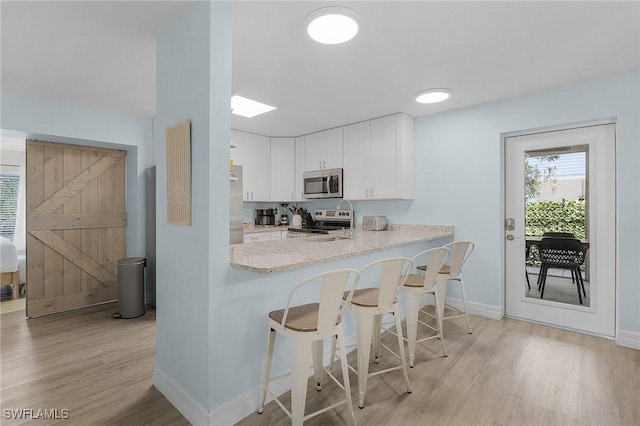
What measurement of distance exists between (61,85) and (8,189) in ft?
13.7

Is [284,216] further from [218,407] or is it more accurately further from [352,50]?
[218,407]

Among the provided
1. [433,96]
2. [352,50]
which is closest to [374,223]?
[433,96]

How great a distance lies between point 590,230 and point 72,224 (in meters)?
5.82

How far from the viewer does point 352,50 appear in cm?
230

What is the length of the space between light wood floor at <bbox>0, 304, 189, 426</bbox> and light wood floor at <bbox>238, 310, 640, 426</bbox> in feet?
2.58

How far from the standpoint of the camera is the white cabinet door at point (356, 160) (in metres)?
4.19

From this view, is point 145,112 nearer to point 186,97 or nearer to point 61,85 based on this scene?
point 61,85

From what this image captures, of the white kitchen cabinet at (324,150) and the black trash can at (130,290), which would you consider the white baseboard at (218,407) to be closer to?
the black trash can at (130,290)

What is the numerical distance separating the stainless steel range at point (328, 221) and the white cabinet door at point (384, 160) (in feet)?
2.13

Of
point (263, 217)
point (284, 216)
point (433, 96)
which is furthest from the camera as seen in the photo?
point (284, 216)

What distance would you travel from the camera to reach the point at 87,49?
2.33 metres

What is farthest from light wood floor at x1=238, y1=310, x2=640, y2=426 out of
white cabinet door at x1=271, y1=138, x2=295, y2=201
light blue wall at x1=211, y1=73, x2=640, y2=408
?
white cabinet door at x1=271, y1=138, x2=295, y2=201

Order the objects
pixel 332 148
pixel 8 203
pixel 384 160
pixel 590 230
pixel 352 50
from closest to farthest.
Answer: pixel 352 50 < pixel 590 230 < pixel 384 160 < pixel 332 148 < pixel 8 203

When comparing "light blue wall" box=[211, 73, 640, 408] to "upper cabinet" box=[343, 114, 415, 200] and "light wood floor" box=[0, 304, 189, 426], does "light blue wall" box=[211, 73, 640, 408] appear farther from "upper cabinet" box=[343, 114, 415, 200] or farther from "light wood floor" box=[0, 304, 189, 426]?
"light wood floor" box=[0, 304, 189, 426]
